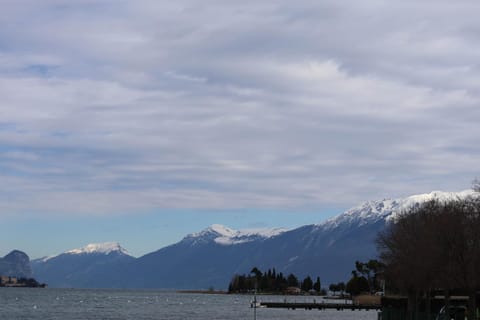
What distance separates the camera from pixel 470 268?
267 ft

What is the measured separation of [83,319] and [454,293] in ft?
213

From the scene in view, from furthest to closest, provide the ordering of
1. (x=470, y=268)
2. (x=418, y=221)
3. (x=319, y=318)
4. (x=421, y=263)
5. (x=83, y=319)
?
(x=319, y=318) < (x=83, y=319) < (x=418, y=221) < (x=421, y=263) < (x=470, y=268)

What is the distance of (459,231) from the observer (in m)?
83.8

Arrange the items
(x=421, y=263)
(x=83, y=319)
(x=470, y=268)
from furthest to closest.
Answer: (x=83, y=319) → (x=421, y=263) → (x=470, y=268)

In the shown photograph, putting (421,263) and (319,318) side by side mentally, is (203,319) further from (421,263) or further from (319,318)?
(421,263)

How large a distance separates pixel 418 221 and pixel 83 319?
7253 centimetres

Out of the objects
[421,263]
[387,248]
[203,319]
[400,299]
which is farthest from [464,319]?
[203,319]

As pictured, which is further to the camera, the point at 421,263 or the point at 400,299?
the point at 400,299

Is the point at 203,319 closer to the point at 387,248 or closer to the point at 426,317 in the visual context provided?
the point at 387,248

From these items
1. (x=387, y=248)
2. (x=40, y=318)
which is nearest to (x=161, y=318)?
(x=40, y=318)

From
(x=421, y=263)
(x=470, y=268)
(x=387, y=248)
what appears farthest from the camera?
(x=387, y=248)

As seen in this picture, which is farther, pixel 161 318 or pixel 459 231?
pixel 161 318

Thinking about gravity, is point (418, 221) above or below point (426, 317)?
above

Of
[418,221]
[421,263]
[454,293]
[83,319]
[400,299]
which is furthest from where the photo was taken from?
[83,319]
